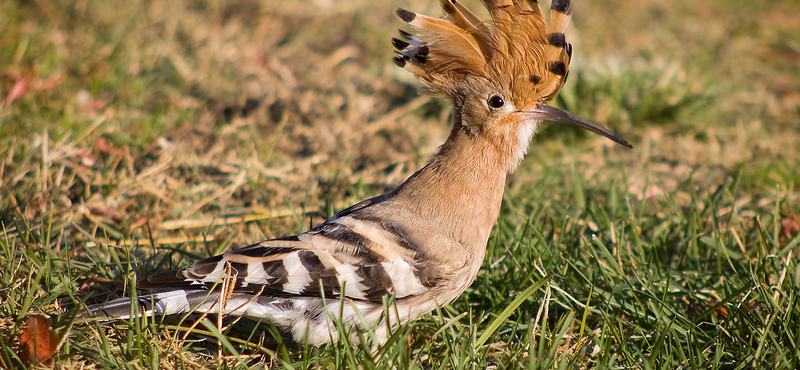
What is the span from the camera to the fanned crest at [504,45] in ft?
7.77

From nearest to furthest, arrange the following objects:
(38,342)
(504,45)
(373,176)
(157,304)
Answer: (38,342) < (157,304) < (504,45) < (373,176)

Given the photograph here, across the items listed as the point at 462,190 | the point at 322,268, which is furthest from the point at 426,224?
the point at 322,268

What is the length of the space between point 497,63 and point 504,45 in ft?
0.21

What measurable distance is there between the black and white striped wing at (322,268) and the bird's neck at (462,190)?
0.17 m

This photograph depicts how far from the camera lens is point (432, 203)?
243 centimetres

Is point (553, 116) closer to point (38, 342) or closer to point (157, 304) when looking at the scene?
point (157, 304)

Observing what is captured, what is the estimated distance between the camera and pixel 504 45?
2377 millimetres

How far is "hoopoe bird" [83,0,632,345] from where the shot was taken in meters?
2.19

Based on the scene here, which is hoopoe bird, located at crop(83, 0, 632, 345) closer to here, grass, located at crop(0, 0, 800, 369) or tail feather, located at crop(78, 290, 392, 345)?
tail feather, located at crop(78, 290, 392, 345)

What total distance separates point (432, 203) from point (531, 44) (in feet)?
2.08

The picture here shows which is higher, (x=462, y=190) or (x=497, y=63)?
(x=497, y=63)

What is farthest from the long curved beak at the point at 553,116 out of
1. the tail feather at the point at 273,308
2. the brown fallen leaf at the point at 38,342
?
the brown fallen leaf at the point at 38,342

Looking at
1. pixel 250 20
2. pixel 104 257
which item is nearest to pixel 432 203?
pixel 104 257

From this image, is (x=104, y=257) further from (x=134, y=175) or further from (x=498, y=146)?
(x=498, y=146)
